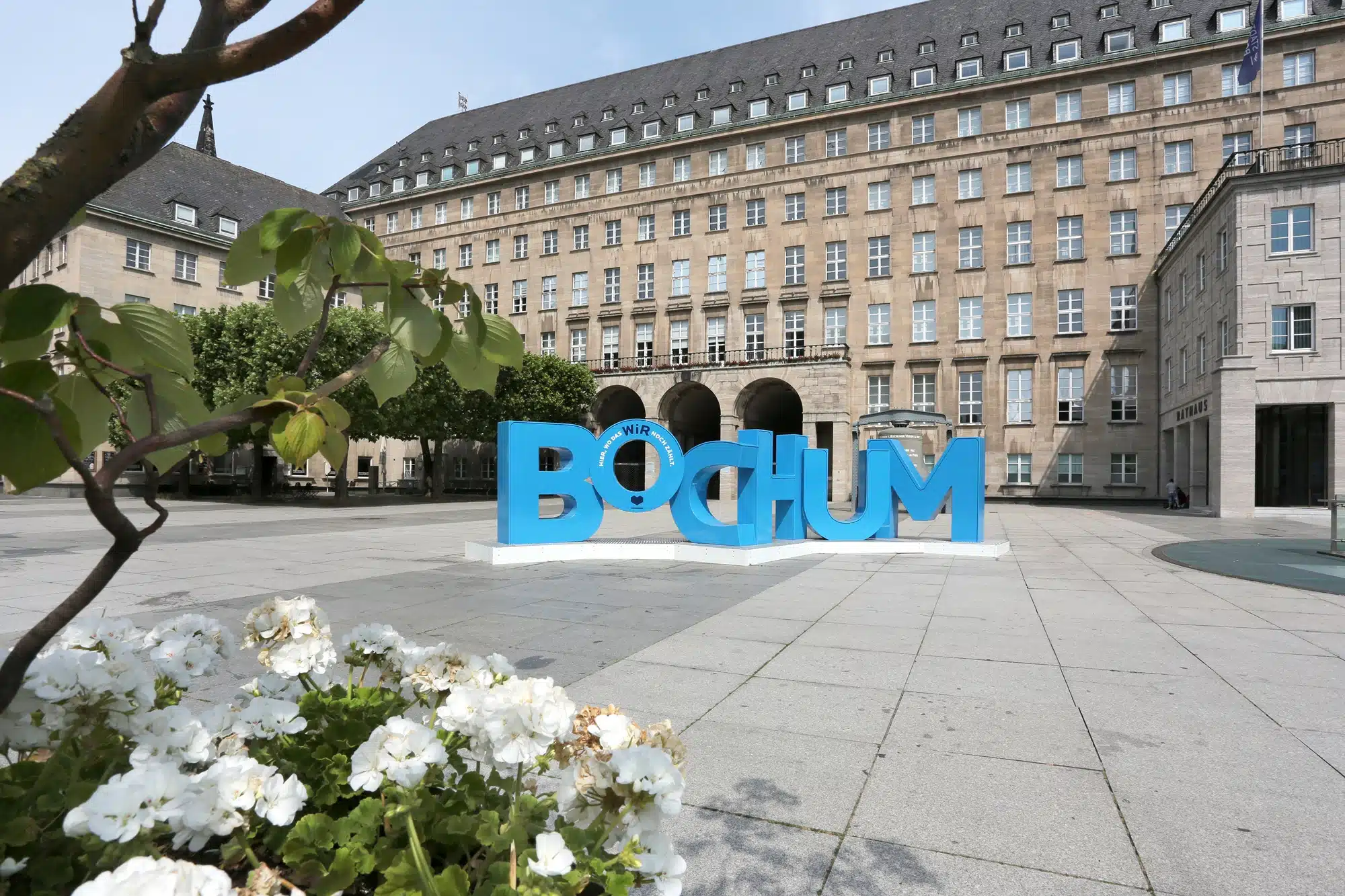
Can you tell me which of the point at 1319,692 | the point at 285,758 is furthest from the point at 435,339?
the point at 1319,692

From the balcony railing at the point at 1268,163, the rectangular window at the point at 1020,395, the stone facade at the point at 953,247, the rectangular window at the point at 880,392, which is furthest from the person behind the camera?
the rectangular window at the point at 880,392

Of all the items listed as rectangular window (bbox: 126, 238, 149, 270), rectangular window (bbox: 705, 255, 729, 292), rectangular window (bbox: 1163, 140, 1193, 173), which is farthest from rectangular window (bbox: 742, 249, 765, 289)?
rectangular window (bbox: 126, 238, 149, 270)

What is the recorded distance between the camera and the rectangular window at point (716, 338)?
4788 cm

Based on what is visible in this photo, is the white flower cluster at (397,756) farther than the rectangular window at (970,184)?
No

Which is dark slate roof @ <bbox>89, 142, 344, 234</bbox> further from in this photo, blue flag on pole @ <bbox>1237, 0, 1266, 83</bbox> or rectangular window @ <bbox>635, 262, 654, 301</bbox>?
blue flag on pole @ <bbox>1237, 0, 1266, 83</bbox>

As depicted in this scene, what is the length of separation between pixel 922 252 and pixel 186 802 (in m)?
46.6

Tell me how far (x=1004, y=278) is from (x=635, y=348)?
2269 centimetres

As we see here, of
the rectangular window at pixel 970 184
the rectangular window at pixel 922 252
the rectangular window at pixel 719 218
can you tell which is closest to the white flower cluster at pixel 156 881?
the rectangular window at pixel 922 252

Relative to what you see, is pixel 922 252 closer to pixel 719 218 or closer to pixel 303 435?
pixel 719 218

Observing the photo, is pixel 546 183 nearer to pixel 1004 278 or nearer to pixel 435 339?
pixel 1004 278

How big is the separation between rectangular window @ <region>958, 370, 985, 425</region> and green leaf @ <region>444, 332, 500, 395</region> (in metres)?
44.4

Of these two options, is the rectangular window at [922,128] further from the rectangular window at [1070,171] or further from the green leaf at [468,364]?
the green leaf at [468,364]

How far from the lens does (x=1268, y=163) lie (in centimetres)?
3134

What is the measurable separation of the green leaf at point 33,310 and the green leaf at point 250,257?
27 cm
